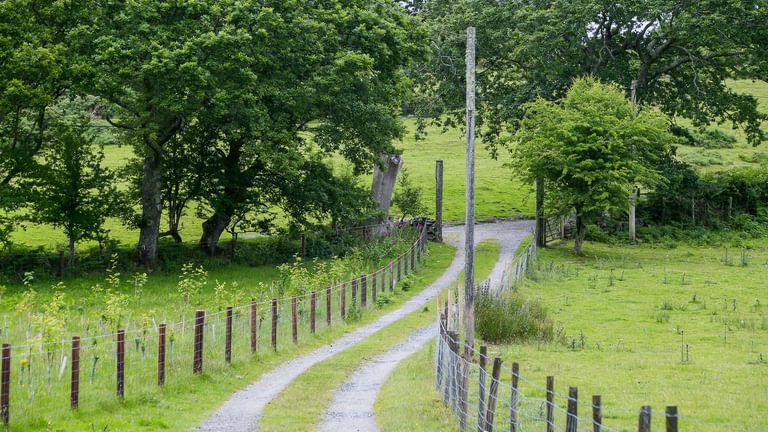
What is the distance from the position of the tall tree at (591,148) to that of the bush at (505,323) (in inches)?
733

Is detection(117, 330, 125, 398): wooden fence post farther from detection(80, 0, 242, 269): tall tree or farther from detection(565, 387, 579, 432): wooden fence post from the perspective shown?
detection(80, 0, 242, 269): tall tree

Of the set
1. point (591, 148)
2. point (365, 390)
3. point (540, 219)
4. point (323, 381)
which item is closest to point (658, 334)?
point (365, 390)

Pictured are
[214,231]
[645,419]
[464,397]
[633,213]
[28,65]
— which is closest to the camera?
[645,419]

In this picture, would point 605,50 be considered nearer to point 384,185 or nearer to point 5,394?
point 384,185

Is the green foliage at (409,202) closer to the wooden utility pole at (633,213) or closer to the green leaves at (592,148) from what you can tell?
the green leaves at (592,148)

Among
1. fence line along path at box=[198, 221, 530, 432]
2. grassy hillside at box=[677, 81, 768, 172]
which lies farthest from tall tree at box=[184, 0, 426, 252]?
grassy hillside at box=[677, 81, 768, 172]

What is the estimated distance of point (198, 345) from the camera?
19.7 metres

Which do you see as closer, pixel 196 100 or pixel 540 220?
pixel 196 100

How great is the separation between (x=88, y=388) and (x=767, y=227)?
4634 centimetres

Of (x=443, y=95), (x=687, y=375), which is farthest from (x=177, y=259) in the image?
(x=687, y=375)

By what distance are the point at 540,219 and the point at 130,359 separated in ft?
108

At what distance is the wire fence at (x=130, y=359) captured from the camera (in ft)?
51.9

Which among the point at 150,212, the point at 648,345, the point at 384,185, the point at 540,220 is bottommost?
the point at 648,345

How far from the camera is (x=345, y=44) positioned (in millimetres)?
38250
